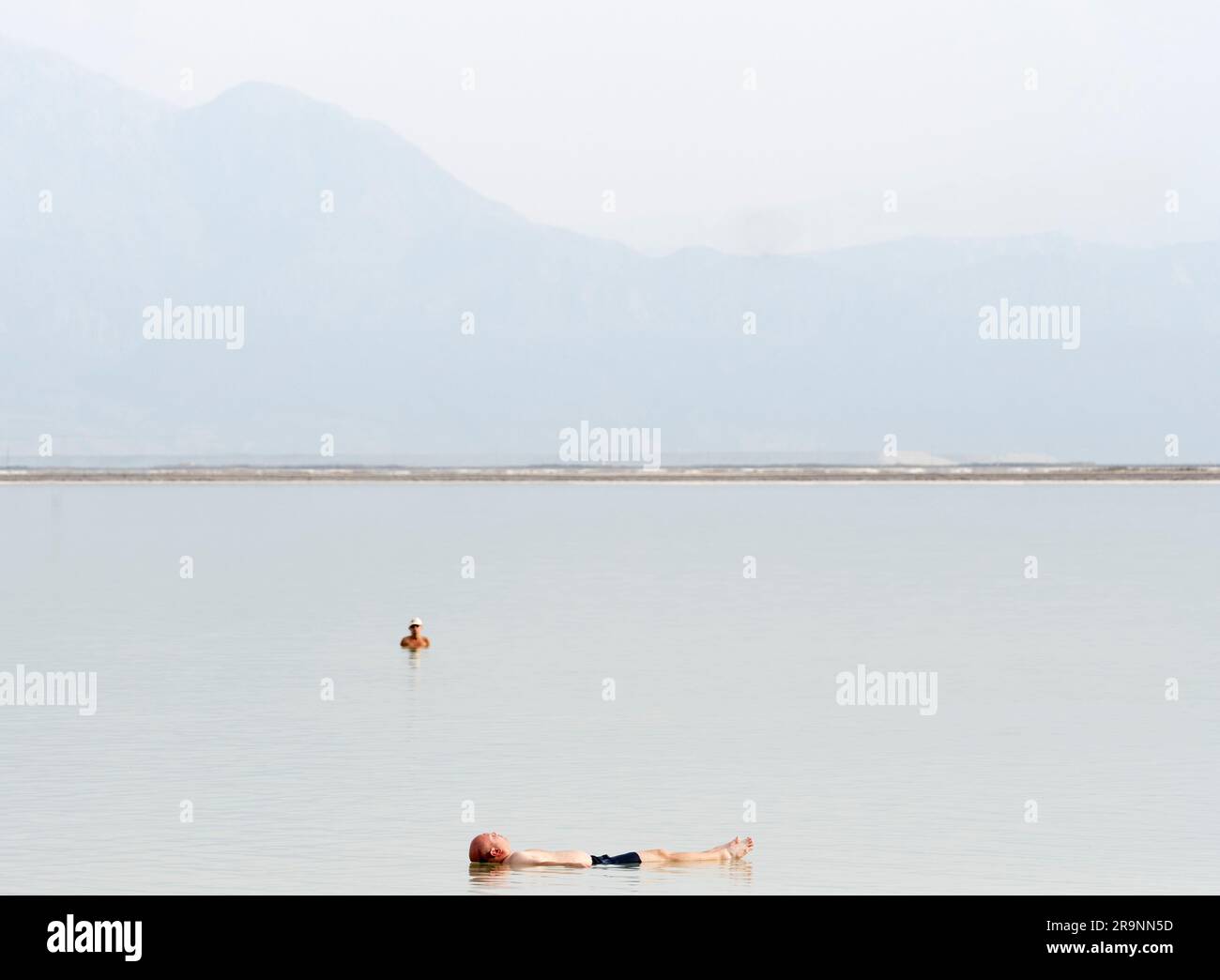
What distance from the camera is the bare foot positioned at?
25672 mm

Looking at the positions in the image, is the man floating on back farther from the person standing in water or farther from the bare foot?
the person standing in water

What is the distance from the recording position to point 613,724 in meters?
37.4

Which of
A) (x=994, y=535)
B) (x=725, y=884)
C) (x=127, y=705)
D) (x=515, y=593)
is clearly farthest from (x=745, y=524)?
(x=725, y=884)

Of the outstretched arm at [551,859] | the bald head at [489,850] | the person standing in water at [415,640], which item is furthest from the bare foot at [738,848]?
the person standing in water at [415,640]

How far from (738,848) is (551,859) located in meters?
2.46

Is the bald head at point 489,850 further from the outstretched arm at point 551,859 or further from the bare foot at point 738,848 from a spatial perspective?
the bare foot at point 738,848

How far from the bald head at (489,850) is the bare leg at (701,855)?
5.81 ft

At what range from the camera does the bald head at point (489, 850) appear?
83.4ft

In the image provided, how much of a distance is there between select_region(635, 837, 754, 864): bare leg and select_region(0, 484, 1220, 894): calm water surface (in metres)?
0.30

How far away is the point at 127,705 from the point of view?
39.5 metres

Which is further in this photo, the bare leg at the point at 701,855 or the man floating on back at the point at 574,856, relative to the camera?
the bare leg at the point at 701,855

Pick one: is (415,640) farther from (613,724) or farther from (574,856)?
(574,856)
